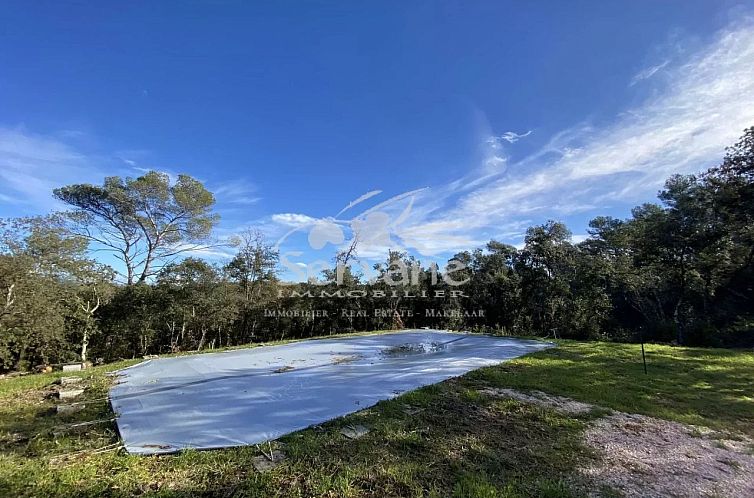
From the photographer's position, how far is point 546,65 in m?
6.05

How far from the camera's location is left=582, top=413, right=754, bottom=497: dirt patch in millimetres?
2030

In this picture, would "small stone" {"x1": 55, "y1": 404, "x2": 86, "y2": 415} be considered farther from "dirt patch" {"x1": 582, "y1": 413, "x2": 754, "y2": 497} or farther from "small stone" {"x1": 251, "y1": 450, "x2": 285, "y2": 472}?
"dirt patch" {"x1": 582, "y1": 413, "x2": 754, "y2": 497}

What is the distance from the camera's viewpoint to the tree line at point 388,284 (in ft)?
25.3

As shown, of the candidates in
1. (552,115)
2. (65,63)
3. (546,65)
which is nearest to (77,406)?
(65,63)

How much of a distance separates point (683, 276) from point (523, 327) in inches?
221

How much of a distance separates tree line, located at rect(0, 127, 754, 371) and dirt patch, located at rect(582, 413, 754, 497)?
783cm

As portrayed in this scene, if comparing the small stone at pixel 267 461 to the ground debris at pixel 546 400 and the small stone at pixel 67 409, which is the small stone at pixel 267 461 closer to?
the small stone at pixel 67 409

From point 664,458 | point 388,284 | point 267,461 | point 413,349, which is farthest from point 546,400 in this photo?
point 388,284

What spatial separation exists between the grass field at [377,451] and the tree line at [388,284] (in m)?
4.55

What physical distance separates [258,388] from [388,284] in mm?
9141

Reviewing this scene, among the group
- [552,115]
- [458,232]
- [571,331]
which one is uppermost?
[552,115]

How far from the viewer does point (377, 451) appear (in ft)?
7.34

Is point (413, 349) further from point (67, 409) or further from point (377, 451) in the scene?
point (67, 409)

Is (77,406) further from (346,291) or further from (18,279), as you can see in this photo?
(346,291)
